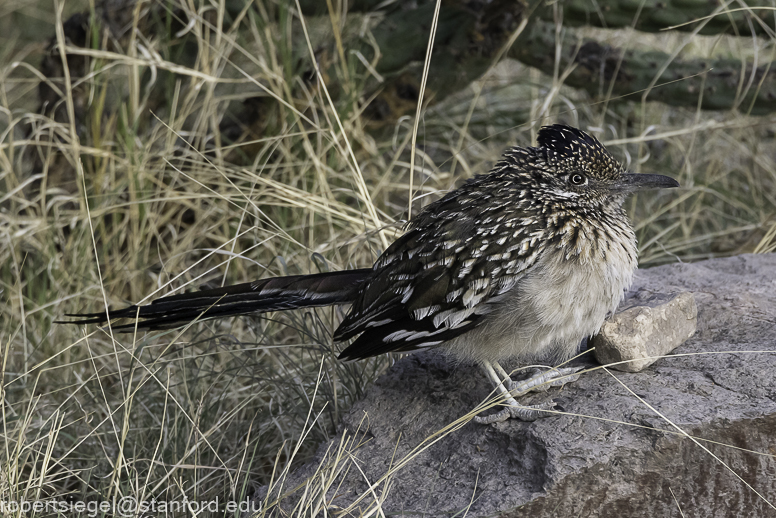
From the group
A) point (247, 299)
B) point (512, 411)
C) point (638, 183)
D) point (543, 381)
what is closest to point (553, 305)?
point (543, 381)

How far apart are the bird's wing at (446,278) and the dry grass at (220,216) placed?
1.85 ft

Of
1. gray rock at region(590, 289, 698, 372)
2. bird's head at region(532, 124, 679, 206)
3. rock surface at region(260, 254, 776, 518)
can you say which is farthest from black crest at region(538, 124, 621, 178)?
rock surface at region(260, 254, 776, 518)

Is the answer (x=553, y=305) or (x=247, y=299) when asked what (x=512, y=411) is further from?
(x=247, y=299)

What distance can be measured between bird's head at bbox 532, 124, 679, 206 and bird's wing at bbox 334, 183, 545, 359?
269 millimetres

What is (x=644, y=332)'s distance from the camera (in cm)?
323

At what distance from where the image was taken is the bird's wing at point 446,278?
10.3ft

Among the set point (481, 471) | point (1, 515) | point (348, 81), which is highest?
point (348, 81)

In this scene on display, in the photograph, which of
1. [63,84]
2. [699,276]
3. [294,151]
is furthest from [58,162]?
[699,276]

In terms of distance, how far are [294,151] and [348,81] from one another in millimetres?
651

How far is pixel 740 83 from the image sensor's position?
5.20 metres

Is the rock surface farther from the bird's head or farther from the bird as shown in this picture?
the bird's head

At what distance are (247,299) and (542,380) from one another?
4.61 ft

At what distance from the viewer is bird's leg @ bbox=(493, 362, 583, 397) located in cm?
324

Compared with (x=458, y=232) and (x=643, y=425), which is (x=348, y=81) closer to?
(x=458, y=232)
